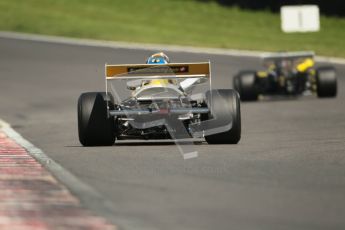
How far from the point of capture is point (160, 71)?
1361 cm

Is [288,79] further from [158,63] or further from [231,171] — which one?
[231,171]

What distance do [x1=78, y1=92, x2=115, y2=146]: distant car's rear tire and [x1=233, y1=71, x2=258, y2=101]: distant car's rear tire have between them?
1011 centimetres

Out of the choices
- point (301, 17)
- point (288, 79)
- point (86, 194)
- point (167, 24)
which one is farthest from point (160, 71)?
point (167, 24)

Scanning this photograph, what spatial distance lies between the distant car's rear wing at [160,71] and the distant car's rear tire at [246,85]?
963 cm

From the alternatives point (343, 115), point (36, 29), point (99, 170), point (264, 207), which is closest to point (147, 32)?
point (36, 29)

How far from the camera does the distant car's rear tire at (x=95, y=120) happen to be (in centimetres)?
1314

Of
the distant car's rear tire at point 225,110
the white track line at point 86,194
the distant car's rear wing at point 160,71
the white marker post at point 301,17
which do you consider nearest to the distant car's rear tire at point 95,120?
the distant car's rear wing at point 160,71

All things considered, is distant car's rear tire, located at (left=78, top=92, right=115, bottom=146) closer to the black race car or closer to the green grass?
the black race car

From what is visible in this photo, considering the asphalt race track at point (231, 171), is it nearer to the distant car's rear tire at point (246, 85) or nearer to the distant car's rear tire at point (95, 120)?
the distant car's rear tire at point (95, 120)

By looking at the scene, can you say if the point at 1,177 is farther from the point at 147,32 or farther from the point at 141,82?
the point at 147,32

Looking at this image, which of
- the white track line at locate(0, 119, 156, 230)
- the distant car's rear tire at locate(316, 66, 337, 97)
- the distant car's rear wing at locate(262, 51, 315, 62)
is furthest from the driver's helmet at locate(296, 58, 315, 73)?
the white track line at locate(0, 119, 156, 230)

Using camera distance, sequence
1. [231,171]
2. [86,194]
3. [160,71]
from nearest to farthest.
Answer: [86,194]
[231,171]
[160,71]

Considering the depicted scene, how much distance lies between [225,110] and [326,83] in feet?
34.1

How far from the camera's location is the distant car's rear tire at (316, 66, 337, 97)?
903 inches
